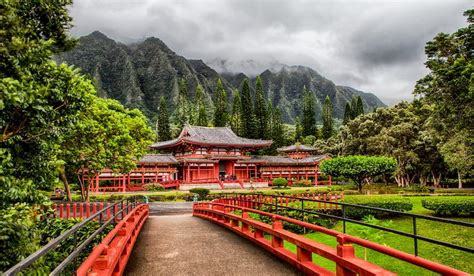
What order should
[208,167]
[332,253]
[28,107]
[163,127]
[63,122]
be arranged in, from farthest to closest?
[163,127] < [208,167] < [63,122] < [28,107] < [332,253]

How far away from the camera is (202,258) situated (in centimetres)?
773

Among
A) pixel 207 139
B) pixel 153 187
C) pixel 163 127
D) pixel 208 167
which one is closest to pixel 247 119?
pixel 163 127

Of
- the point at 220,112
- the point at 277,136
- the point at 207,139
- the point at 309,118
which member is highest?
the point at 220,112

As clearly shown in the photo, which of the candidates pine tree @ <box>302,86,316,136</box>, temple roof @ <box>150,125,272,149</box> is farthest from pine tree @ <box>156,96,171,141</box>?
pine tree @ <box>302,86,316,136</box>

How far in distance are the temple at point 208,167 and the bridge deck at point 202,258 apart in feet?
117

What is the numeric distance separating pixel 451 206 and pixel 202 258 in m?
22.3

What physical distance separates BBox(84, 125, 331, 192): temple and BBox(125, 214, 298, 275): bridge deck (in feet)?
117

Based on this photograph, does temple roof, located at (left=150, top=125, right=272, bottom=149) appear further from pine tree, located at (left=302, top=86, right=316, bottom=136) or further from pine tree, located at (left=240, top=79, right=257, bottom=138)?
pine tree, located at (left=302, top=86, right=316, bottom=136)

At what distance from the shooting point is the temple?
156 feet

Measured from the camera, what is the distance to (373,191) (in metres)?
45.8

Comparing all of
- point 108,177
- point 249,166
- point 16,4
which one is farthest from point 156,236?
Result: point 249,166

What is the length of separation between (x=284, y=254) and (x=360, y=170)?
34838mm

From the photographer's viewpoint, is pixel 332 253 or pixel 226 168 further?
pixel 226 168

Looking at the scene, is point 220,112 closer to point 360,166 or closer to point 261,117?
point 261,117
